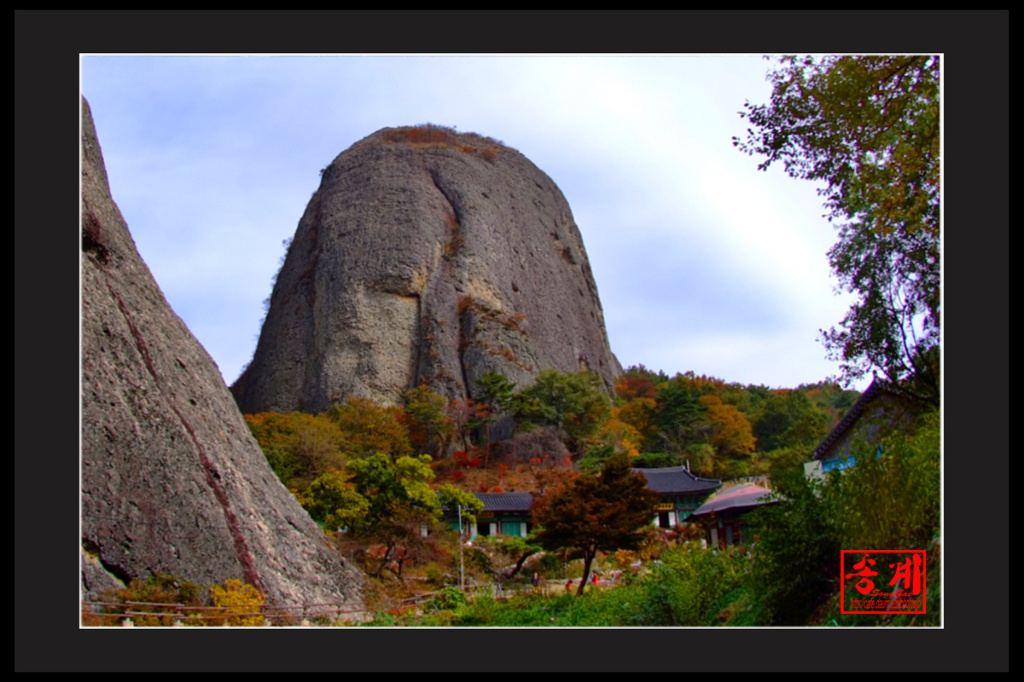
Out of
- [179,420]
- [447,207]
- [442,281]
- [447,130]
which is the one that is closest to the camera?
[179,420]

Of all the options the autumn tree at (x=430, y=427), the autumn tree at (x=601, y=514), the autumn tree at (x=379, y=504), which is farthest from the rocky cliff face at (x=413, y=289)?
the autumn tree at (x=601, y=514)

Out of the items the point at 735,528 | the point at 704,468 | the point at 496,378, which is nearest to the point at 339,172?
the point at 496,378

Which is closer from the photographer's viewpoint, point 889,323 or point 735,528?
point 889,323

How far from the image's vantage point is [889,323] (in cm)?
927

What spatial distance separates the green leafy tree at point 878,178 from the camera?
8.01 m

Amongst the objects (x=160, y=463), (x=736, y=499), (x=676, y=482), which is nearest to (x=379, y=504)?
(x=160, y=463)

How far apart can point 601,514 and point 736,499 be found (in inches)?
217

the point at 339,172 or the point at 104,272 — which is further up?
the point at 339,172

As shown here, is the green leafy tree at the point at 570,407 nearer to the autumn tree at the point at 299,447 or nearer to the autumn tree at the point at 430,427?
the autumn tree at the point at 430,427

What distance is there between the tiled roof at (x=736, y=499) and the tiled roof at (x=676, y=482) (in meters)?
2.46

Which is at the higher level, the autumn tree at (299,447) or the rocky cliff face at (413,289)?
the rocky cliff face at (413,289)
